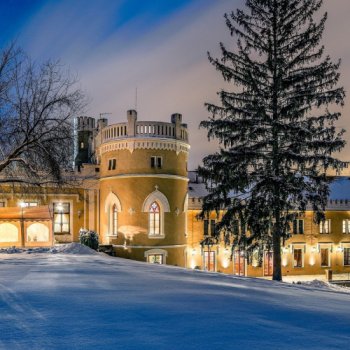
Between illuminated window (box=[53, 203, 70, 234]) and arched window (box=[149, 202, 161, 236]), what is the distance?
4982mm

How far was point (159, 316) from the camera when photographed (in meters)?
5.06

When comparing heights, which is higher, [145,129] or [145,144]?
[145,129]

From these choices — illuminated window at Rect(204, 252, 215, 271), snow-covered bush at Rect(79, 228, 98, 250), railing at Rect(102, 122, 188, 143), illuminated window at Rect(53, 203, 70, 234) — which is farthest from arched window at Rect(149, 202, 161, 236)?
illuminated window at Rect(204, 252, 215, 271)

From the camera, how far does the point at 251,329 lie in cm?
463

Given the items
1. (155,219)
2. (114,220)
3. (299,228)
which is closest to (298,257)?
(299,228)

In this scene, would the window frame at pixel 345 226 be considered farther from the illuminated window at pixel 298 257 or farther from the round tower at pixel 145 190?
the round tower at pixel 145 190

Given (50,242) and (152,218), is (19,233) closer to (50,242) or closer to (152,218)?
(50,242)

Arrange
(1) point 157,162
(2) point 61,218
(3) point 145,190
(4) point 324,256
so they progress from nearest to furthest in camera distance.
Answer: (3) point 145,190, (1) point 157,162, (2) point 61,218, (4) point 324,256

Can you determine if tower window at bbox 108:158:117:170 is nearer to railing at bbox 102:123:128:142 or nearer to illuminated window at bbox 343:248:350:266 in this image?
railing at bbox 102:123:128:142

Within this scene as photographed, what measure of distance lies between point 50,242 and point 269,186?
10771mm

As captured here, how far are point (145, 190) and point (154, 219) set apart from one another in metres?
1.64

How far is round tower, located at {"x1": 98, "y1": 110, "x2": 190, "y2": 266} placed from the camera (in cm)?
2284

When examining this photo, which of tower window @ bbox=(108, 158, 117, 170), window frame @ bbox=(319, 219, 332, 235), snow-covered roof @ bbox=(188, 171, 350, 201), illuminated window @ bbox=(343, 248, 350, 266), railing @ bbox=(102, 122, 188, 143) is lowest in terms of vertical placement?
illuminated window @ bbox=(343, 248, 350, 266)

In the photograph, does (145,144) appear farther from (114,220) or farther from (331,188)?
(331,188)
